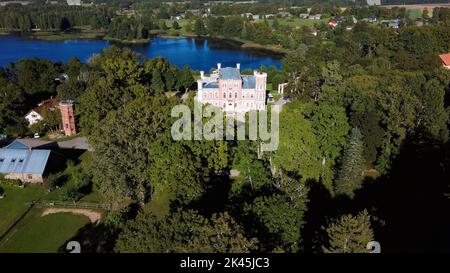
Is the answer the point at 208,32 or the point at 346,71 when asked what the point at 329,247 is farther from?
the point at 208,32

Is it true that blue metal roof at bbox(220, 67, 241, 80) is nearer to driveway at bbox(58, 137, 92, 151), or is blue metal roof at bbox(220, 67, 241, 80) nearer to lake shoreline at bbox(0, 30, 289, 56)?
driveway at bbox(58, 137, 92, 151)

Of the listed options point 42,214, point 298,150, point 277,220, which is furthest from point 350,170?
point 42,214

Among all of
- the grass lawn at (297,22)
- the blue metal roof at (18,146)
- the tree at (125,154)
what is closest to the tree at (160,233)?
the tree at (125,154)

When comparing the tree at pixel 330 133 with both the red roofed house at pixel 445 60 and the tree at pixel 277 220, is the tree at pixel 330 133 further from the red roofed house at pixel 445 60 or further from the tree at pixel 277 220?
the red roofed house at pixel 445 60

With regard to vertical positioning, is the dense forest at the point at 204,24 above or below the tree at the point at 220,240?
above

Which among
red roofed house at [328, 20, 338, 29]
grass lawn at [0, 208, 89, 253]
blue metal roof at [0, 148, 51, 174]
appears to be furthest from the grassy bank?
grass lawn at [0, 208, 89, 253]

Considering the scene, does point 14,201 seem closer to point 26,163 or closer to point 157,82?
point 26,163
